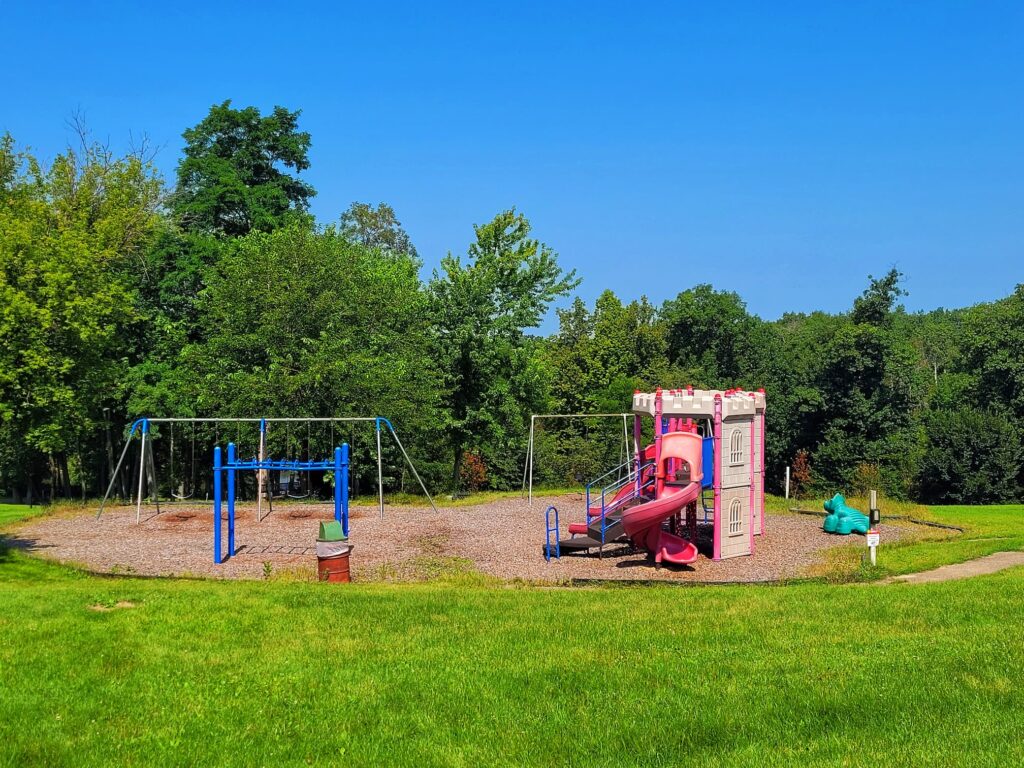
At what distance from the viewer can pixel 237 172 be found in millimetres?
36906

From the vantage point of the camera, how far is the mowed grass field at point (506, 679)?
6.93m

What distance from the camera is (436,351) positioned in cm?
3391

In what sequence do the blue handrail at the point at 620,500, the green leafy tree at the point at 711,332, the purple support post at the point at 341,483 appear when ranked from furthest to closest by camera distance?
the green leafy tree at the point at 711,332 → the purple support post at the point at 341,483 → the blue handrail at the point at 620,500

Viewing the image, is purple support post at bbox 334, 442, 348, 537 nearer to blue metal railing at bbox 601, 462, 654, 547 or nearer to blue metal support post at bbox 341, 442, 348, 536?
blue metal support post at bbox 341, 442, 348, 536

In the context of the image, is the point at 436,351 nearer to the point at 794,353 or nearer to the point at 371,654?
the point at 371,654

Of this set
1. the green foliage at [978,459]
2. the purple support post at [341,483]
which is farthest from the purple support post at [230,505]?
the green foliage at [978,459]

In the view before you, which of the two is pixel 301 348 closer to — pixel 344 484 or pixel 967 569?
pixel 344 484

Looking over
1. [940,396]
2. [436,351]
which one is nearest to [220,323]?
[436,351]

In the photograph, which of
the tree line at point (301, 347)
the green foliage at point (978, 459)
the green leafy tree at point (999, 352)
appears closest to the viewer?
the tree line at point (301, 347)

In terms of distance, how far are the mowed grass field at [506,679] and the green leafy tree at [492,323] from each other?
20.9m

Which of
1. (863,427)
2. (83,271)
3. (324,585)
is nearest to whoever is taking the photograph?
(324,585)

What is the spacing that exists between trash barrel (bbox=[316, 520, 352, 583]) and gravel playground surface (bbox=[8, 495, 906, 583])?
0.74 m

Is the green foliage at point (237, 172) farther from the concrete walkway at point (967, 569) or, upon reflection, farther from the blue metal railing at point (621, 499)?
the concrete walkway at point (967, 569)

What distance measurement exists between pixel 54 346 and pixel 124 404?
10210 mm
